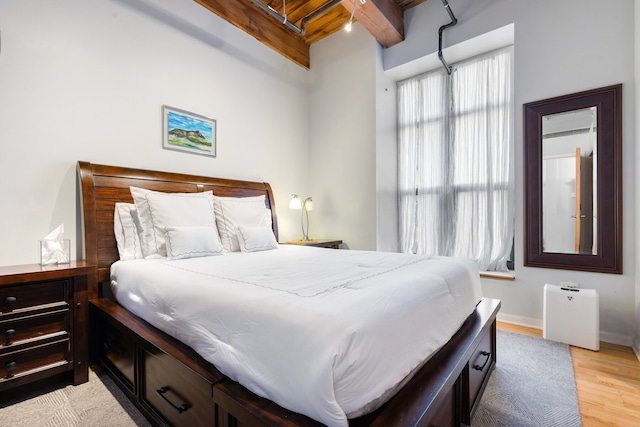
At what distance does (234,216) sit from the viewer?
118 inches

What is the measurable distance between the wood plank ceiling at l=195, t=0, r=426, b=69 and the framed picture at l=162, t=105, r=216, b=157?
1.26 metres

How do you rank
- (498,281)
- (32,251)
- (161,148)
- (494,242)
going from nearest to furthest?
(32,251) < (161,148) < (498,281) < (494,242)

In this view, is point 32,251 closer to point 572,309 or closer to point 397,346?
point 397,346

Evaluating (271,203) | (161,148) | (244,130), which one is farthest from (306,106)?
(161,148)

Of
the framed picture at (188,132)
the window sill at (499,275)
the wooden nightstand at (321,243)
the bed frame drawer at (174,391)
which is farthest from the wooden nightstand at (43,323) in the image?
the window sill at (499,275)

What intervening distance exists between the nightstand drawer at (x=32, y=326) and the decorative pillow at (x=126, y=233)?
562 mm

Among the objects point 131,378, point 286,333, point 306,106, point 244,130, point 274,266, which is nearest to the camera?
point 286,333

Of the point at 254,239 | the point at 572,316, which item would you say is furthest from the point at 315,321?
the point at 572,316

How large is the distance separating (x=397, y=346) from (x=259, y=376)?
0.47 m

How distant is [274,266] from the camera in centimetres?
187

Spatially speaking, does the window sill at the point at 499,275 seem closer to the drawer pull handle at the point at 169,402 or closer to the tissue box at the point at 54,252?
the drawer pull handle at the point at 169,402

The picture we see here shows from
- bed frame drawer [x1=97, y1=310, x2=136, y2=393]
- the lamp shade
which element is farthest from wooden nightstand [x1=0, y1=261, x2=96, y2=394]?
the lamp shade

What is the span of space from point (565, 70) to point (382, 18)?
1.89 metres

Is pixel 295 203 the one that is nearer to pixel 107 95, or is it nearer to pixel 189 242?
pixel 189 242
